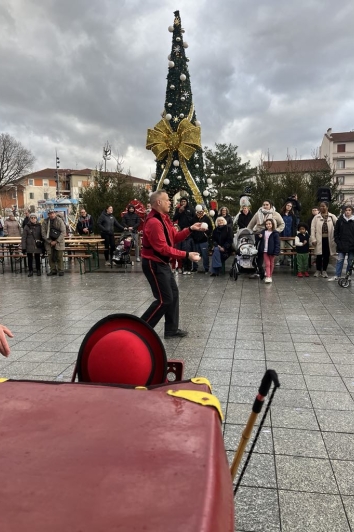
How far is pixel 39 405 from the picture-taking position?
4.79 feet

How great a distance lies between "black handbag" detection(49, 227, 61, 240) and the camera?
479 inches

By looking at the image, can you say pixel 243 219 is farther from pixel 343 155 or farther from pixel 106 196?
pixel 343 155

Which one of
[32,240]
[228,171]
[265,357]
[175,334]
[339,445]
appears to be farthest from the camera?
[228,171]

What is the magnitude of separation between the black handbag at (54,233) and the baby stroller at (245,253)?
5.09 meters

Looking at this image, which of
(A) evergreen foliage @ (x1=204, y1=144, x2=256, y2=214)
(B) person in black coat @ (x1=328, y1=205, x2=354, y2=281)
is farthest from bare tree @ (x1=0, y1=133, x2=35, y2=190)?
(B) person in black coat @ (x1=328, y1=205, x2=354, y2=281)

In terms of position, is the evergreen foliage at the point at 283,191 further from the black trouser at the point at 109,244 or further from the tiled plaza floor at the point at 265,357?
the black trouser at the point at 109,244

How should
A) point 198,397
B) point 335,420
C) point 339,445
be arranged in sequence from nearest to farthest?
point 198,397, point 339,445, point 335,420

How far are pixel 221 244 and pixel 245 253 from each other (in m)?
0.96

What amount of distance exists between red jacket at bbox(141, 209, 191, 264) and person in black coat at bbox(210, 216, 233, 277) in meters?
5.77

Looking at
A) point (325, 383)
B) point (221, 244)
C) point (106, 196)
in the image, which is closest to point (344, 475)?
point (325, 383)

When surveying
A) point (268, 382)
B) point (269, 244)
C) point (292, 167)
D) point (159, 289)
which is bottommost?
point (159, 289)

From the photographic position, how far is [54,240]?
1217cm

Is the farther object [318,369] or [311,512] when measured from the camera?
[318,369]

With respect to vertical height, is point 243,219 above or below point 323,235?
above
